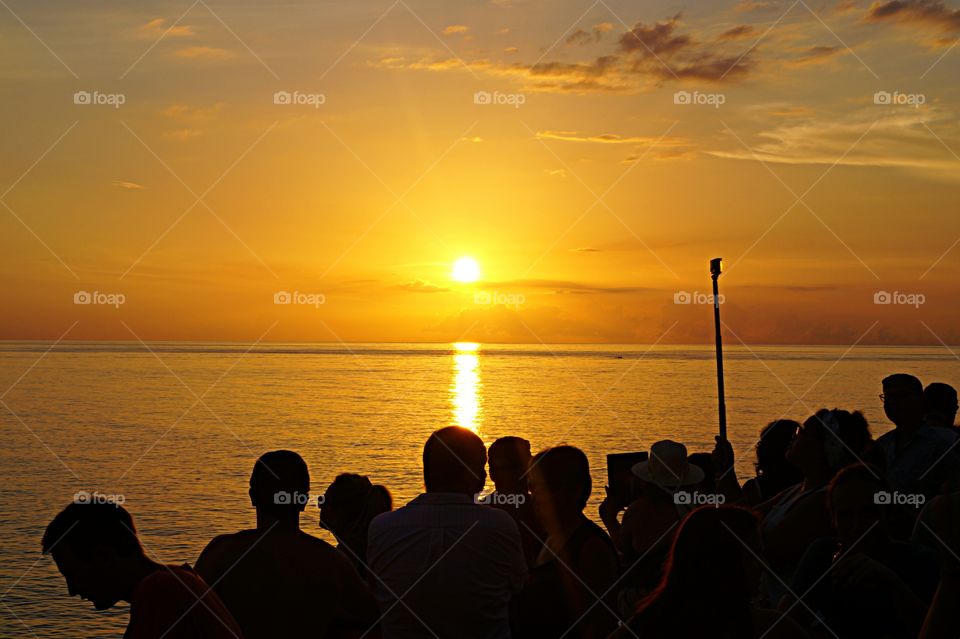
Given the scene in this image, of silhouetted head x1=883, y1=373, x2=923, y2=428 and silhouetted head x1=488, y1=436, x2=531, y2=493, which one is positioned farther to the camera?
silhouetted head x1=883, y1=373, x2=923, y2=428

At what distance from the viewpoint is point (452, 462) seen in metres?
4.57

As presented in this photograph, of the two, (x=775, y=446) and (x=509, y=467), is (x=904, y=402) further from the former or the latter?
(x=509, y=467)

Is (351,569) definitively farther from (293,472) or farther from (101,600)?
(101,600)

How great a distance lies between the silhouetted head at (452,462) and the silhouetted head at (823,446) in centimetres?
218

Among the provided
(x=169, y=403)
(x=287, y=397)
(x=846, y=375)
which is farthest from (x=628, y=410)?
(x=846, y=375)

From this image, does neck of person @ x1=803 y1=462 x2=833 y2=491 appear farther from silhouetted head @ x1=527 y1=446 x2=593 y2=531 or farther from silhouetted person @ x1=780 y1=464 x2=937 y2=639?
silhouetted head @ x1=527 y1=446 x2=593 y2=531

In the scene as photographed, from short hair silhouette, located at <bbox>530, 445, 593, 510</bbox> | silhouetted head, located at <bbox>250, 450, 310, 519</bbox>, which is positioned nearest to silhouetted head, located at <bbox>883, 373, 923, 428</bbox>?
short hair silhouette, located at <bbox>530, 445, 593, 510</bbox>

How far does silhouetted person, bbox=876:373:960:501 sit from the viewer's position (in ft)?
24.2

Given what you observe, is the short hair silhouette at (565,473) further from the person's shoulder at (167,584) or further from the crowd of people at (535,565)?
the person's shoulder at (167,584)

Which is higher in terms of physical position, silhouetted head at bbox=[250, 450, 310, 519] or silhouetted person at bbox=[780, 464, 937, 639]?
silhouetted head at bbox=[250, 450, 310, 519]

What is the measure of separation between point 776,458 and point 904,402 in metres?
1.73

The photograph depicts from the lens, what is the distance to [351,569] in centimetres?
492

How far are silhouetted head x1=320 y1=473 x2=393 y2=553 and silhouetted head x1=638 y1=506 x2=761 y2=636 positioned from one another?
10.0 feet
